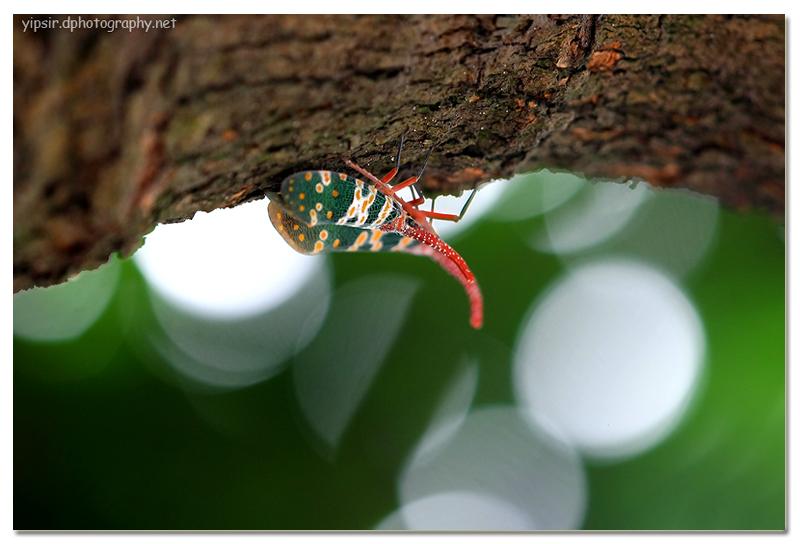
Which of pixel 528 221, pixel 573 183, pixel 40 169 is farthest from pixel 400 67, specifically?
pixel 573 183

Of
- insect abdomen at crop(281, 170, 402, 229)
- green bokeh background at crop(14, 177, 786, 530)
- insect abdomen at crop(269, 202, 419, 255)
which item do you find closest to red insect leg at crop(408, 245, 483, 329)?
insect abdomen at crop(269, 202, 419, 255)

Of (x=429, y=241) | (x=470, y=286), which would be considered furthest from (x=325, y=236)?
(x=470, y=286)

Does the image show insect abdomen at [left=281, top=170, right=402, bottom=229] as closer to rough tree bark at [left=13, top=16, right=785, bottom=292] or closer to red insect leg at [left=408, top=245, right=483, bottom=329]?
rough tree bark at [left=13, top=16, right=785, bottom=292]

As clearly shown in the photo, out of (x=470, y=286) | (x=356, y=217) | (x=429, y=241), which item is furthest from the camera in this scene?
(x=470, y=286)

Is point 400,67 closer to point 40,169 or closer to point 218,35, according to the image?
point 218,35

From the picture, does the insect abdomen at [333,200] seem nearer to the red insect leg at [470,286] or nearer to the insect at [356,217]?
the insect at [356,217]

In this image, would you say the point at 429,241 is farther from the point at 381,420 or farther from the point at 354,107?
the point at 381,420

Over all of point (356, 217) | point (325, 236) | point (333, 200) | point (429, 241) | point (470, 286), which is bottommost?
point (470, 286)
